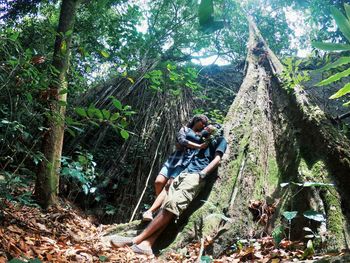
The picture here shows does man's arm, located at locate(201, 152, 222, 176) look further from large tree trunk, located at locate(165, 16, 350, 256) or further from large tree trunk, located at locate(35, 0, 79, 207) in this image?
large tree trunk, located at locate(35, 0, 79, 207)

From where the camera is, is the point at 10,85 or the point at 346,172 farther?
the point at 346,172

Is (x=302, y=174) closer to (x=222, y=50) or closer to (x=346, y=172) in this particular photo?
(x=346, y=172)

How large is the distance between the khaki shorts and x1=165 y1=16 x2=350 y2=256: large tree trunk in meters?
0.16

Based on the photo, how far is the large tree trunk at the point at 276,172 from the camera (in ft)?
8.43

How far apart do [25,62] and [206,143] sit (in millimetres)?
2348

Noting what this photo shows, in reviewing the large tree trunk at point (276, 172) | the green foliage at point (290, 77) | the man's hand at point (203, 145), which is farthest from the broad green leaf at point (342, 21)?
the man's hand at point (203, 145)

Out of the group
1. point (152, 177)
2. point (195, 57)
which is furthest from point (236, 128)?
point (195, 57)

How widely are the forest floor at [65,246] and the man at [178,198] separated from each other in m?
0.13

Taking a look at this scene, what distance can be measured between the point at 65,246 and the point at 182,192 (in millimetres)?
1206

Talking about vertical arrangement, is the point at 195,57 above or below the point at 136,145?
above

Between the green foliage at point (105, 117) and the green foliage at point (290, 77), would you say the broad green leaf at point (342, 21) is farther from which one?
the green foliage at point (290, 77)

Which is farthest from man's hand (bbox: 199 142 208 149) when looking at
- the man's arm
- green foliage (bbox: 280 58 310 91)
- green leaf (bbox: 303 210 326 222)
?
green leaf (bbox: 303 210 326 222)

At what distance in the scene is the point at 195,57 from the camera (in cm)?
806

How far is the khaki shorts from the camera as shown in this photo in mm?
3262
